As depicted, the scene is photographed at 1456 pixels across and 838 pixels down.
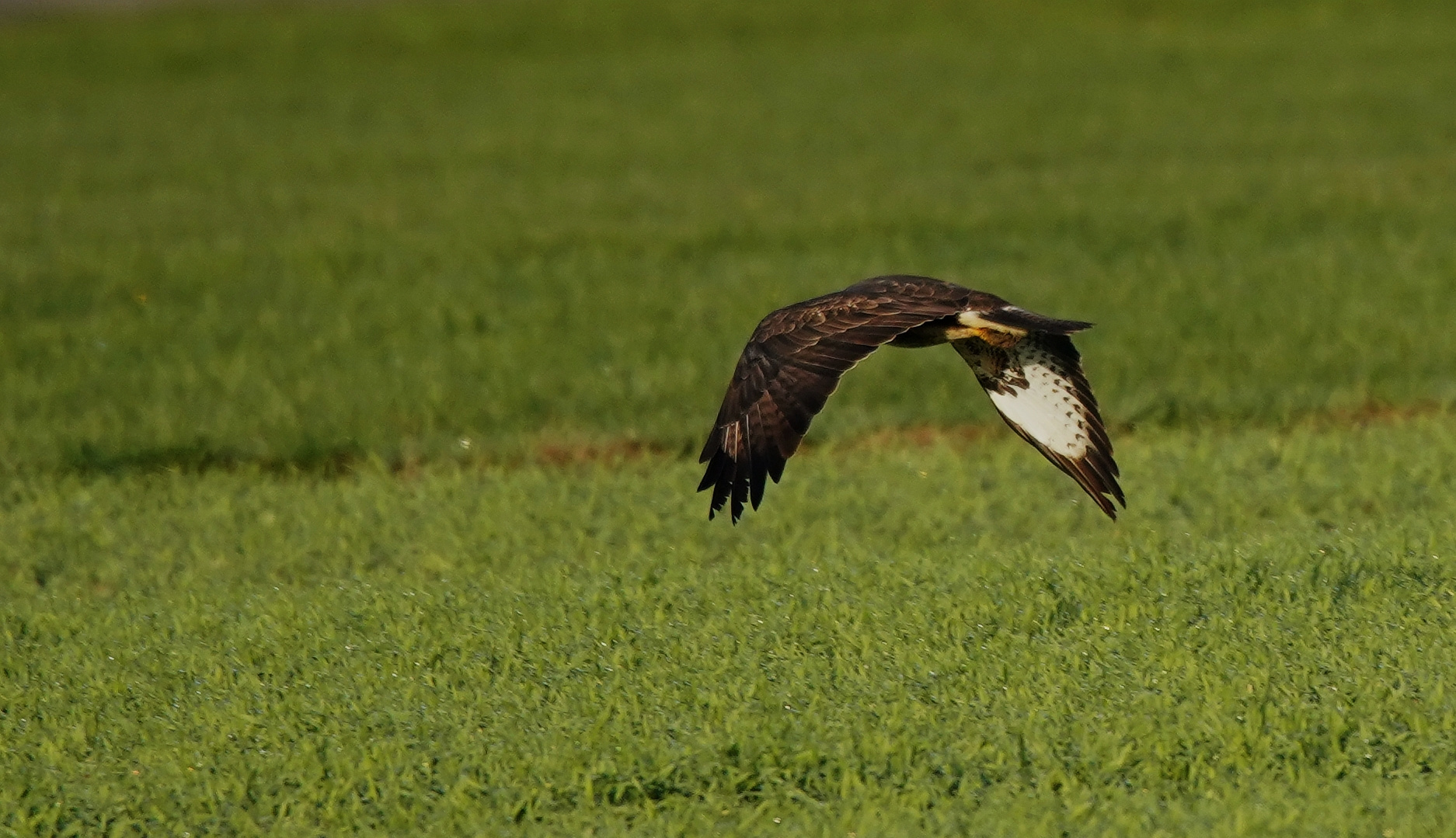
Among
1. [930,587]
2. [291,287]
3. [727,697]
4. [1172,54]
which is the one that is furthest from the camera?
[1172,54]

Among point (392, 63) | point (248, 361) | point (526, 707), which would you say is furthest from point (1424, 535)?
point (392, 63)

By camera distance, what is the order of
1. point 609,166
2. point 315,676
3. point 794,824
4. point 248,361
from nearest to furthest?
point 794,824, point 315,676, point 248,361, point 609,166

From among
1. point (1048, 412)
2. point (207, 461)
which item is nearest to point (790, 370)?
point (1048, 412)

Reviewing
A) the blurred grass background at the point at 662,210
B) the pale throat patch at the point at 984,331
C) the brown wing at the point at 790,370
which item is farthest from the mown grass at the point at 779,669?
the blurred grass background at the point at 662,210

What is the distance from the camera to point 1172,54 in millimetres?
26547

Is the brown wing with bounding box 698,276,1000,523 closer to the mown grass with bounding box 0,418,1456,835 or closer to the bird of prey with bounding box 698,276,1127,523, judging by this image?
the bird of prey with bounding box 698,276,1127,523

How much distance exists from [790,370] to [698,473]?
414cm

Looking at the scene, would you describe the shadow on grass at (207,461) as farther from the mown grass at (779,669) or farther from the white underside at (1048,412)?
the white underside at (1048,412)

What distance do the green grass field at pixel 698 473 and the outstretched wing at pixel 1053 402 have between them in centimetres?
46

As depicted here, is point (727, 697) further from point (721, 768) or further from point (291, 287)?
point (291, 287)

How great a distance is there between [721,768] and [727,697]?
483 mm

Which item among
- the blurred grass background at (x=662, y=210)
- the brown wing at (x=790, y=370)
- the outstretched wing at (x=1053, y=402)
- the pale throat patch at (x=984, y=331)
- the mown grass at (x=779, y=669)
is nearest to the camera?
the mown grass at (x=779, y=669)

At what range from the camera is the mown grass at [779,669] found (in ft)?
19.7

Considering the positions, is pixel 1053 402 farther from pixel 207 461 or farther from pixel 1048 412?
pixel 207 461
